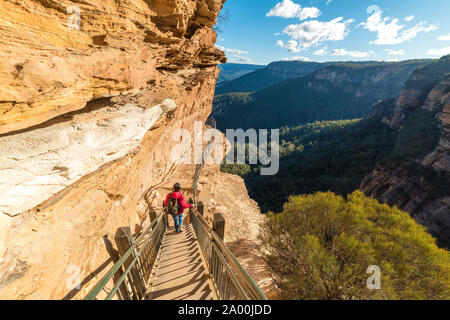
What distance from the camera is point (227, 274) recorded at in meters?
2.42

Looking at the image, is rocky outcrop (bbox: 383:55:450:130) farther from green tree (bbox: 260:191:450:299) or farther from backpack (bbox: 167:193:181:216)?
backpack (bbox: 167:193:181:216)

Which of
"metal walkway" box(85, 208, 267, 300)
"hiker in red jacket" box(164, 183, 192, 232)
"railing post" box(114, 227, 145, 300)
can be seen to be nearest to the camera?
"metal walkway" box(85, 208, 267, 300)

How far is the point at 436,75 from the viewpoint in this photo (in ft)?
155

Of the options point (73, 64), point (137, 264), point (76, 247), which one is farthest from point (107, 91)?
point (137, 264)

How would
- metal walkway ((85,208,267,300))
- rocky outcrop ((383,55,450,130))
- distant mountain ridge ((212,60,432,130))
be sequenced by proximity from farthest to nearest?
distant mountain ridge ((212,60,432,130)) < rocky outcrop ((383,55,450,130)) < metal walkway ((85,208,267,300))

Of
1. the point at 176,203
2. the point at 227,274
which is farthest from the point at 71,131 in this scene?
the point at 227,274

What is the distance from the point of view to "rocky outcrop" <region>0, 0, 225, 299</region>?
239 cm

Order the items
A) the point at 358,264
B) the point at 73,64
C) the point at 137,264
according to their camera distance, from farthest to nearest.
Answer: the point at 358,264 → the point at 73,64 → the point at 137,264

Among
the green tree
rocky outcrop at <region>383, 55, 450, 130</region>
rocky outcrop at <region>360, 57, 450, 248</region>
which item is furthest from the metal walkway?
rocky outcrop at <region>383, 55, 450, 130</region>

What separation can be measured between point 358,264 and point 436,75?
71.0 m

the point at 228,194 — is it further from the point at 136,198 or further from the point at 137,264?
the point at 137,264

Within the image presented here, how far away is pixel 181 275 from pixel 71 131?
321 centimetres

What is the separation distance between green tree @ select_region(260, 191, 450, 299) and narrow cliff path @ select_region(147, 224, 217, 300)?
104 inches
